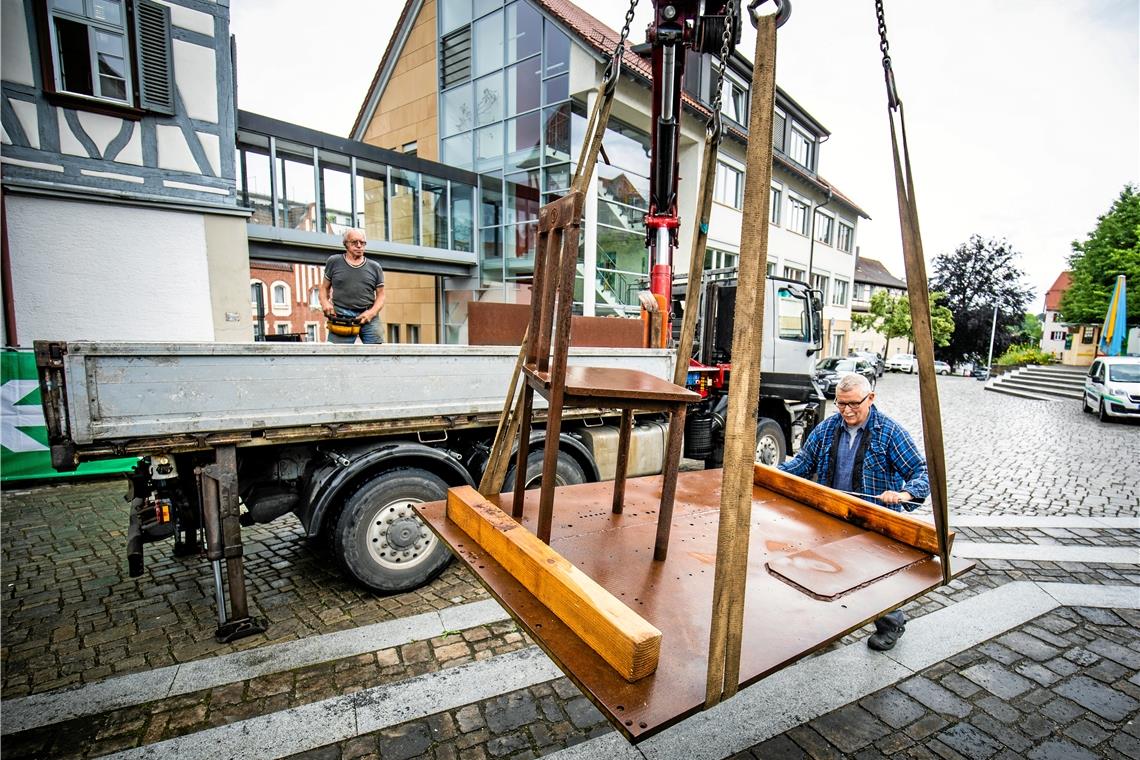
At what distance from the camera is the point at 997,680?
10.1ft

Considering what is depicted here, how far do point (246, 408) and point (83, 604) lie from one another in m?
2.18

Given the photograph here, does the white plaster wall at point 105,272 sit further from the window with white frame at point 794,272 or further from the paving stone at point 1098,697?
the window with white frame at point 794,272

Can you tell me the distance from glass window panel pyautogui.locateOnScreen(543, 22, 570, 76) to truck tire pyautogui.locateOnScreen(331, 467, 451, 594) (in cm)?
1296

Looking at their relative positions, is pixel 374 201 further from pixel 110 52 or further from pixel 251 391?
pixel 251 391

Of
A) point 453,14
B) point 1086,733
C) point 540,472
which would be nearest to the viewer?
point 1086,733

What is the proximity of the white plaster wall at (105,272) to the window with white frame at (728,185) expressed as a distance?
51.8 ft

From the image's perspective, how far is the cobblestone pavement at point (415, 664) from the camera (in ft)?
8.41

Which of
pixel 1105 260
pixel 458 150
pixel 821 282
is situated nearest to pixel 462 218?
pixel 458 150

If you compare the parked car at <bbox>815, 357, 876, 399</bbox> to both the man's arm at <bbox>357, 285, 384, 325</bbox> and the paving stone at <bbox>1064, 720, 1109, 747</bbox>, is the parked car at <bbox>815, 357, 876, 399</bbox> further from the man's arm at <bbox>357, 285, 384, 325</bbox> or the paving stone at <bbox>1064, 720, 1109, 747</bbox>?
the paving stone at <bbox>1064, 720, 1109, 747</bbox>

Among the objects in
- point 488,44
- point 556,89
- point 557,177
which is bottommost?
point 557,177

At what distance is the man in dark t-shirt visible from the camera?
5.45 meters

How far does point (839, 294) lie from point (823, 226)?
17.5 ft

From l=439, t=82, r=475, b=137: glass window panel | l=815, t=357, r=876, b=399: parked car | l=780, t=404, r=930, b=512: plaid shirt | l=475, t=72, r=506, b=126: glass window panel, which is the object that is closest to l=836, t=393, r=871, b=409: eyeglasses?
l=780, t=404, r=930, b=512: plaid shirt

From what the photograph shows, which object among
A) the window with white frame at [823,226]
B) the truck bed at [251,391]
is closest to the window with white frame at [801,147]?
the window with white frame at [823,226]
